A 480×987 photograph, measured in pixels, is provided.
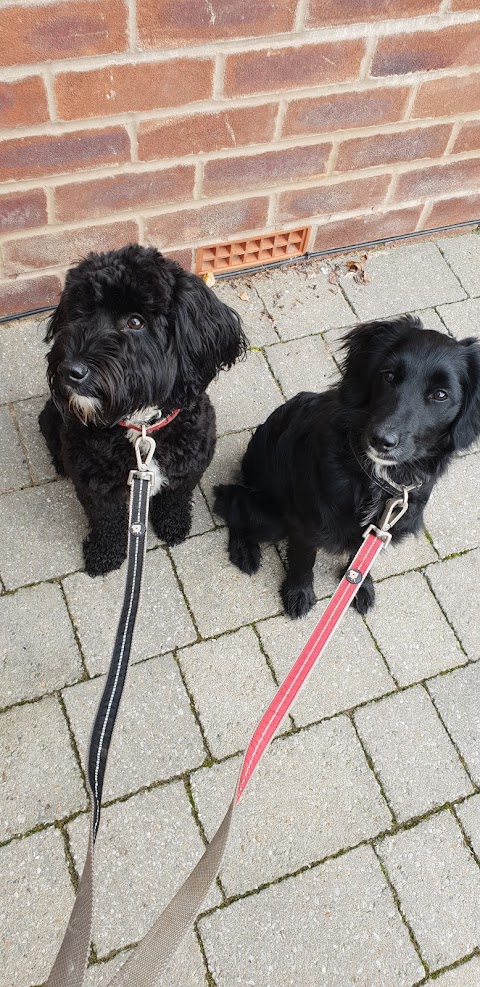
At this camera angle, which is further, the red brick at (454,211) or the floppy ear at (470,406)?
the red brick at (454,211)

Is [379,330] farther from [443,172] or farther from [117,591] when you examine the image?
[443,172]

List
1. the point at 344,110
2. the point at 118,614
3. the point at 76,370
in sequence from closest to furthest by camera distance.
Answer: the point at 76,370
the point at 118,614
the point at 344,110

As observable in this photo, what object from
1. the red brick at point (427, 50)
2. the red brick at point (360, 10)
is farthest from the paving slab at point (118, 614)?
the red brick at point (427, 50)

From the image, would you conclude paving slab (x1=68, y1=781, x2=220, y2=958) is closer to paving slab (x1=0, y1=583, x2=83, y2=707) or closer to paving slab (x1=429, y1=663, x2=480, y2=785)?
paving slab (x1=0, y1=583, x2=83, y2=707)

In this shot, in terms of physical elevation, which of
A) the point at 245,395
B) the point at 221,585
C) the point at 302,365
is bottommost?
the point at 221,585

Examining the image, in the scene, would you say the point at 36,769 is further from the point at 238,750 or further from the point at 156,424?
the point at 156,424

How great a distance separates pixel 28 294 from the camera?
3484 millimetres

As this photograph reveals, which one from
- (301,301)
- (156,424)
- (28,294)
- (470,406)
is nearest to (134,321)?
(156,424)

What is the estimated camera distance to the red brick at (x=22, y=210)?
304 centimetres

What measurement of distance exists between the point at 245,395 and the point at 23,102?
1.54 metres

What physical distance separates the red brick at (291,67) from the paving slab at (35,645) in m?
2.23

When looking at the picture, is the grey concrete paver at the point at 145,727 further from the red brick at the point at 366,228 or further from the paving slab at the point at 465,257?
the paving slab at the point at 465,257

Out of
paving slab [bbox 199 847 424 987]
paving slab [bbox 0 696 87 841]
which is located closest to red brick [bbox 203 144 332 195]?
paving slab [bbox 0 696 87 841]

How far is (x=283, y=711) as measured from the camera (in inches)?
73.5
